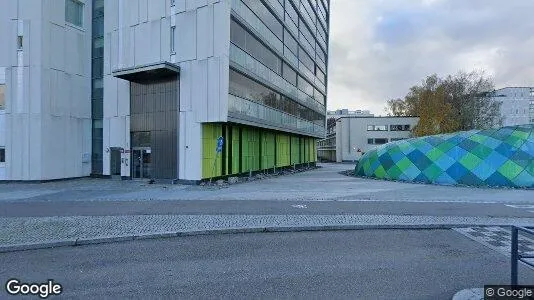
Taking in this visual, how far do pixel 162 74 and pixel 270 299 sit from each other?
19697 mm

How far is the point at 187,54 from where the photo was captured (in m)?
21.6

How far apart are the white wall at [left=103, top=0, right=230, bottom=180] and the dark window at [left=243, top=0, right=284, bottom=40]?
4.36 meters

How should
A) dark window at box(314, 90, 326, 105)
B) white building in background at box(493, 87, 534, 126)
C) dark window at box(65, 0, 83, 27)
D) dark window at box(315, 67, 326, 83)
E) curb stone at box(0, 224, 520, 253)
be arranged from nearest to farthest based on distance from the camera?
curb stone at box(0, 224, 520, 253)
dark window at box(65, 0, 83, 27)
dark window at box(314, 90, 326, 105)
dark window at box(315, 67, 326, 83)
white building in background at box(493, 87, 534, 126)

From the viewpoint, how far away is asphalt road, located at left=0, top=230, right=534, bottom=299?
5.02 m

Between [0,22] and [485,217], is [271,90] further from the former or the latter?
[485,217]

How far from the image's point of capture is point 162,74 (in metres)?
22.1

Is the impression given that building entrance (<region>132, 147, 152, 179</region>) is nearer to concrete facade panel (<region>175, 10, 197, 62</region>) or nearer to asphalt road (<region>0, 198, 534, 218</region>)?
concrete facade panel (<region>175, 10, 197, 62</region>)

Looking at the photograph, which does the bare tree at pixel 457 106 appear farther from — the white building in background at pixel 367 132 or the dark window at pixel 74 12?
the dark window at pixel 74 12

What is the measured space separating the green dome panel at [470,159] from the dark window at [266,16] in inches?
549

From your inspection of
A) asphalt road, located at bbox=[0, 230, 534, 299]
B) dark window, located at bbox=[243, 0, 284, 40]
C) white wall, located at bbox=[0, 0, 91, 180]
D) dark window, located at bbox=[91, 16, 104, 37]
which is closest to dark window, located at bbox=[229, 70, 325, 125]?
dark window, located at bbox=[243, 0, 284, 40]

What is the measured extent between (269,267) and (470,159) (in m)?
20.8

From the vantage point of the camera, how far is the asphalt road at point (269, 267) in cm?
502

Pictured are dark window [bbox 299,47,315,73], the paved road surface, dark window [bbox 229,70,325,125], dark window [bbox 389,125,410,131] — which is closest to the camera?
the paved road surface

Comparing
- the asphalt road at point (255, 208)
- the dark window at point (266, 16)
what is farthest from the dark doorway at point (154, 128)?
the asphalt road at point (255, 208)
